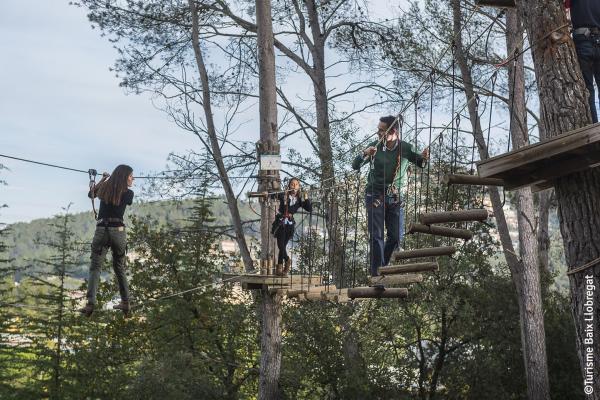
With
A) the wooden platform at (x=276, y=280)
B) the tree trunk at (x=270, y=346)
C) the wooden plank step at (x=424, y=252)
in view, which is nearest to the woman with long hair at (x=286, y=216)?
the wooden platform at (x=276, y=280)

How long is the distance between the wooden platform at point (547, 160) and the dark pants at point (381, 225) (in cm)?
181

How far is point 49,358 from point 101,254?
16424 mm

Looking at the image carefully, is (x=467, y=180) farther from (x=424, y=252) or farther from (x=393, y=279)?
(x=393, y=279)

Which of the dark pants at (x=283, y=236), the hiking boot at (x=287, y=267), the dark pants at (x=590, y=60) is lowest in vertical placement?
the hiking boot at (x=287, y=267)

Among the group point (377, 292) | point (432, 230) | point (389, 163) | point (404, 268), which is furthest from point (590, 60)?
point (377, 292)

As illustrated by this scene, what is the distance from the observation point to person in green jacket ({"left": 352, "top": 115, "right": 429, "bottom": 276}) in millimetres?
7520

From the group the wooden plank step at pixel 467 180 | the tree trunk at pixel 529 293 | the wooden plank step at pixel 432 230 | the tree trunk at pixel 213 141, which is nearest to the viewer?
the wooden plank step at pixel 467 180

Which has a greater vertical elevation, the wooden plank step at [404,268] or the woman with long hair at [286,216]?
the woman with long hair at [286,216]

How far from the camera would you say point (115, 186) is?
841 centimetres

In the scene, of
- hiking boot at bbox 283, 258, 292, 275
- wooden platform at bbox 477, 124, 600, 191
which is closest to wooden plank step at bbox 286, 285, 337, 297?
hiking boot at bbox 283, 258, 292, 275

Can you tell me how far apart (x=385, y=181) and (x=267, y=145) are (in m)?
4.55

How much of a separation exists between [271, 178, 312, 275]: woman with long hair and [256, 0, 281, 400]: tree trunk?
1059 mm

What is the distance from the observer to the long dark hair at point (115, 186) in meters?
8.41

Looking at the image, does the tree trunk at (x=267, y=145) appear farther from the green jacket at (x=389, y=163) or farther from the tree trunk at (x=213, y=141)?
the tree trunk at (x=213, y=141)
